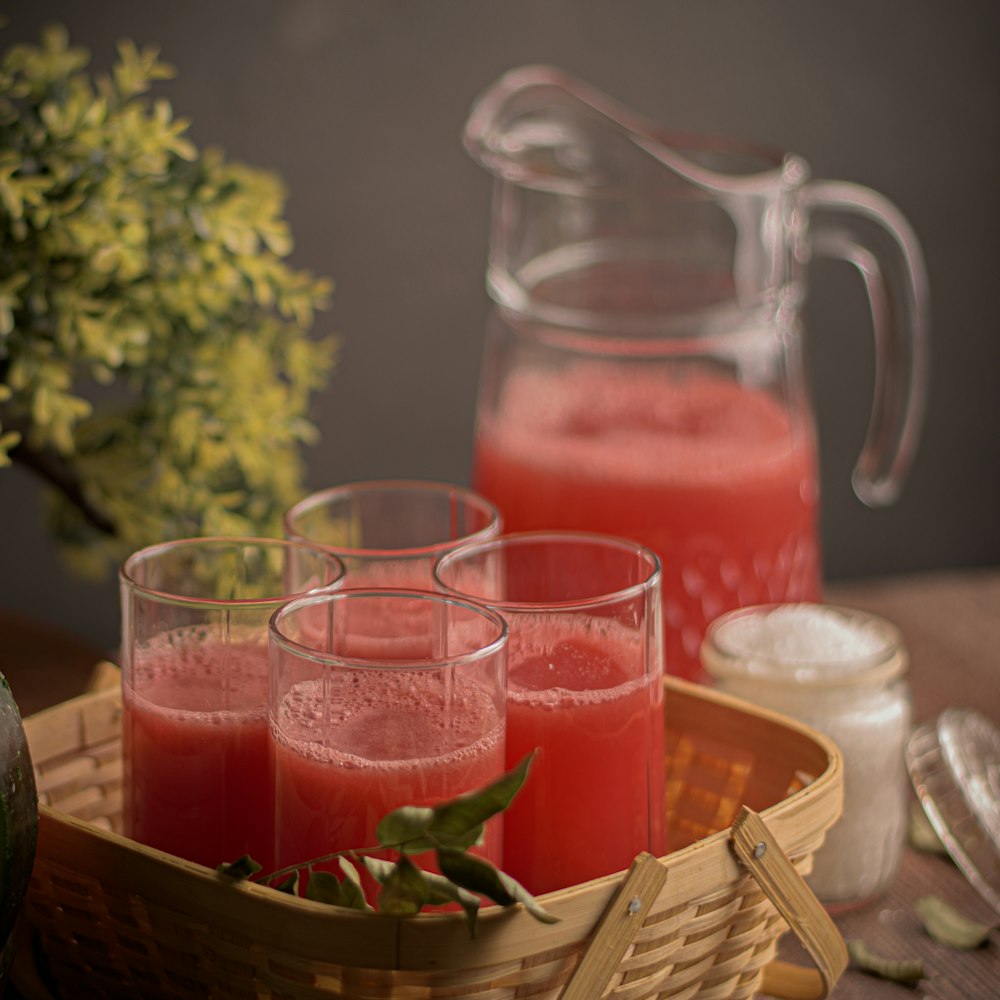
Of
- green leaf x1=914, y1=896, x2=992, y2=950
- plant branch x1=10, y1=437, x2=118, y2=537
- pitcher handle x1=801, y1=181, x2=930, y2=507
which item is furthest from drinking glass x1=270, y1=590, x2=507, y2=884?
pitcher handle x1=801, y1=181, x2=930, y2=507

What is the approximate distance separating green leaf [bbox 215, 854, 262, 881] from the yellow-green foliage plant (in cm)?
32

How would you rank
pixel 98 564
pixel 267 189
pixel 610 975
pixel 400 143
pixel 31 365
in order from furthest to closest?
pixel 400 143
pixel 98 564
pixel 267 189
pixel 31 365
pixel 610 975

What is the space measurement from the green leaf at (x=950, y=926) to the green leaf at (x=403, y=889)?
0.42m

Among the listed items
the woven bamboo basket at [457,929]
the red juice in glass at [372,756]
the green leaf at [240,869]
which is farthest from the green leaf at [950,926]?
the green leaf at [240,869]

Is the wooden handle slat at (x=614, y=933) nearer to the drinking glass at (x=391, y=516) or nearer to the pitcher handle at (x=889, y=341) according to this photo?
the drinking glass at (x=391, y=516)

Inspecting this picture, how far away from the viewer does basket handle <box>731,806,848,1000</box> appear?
645mm

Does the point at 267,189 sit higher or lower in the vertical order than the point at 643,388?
higher

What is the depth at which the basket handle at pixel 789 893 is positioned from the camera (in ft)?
2.11

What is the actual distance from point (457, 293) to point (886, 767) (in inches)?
34.6

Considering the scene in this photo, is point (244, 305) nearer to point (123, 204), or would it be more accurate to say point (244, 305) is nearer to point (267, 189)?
point (267, 189)

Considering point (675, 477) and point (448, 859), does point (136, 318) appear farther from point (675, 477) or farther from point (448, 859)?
point (448, 859)

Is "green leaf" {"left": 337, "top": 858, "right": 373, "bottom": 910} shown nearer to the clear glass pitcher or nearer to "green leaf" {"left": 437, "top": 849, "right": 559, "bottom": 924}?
"green leaf" {"left": 437, "top": 849, "right": 559, "bottom": 924}

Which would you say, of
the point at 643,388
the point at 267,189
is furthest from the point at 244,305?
the point at 643,388

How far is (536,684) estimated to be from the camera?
678 mm
